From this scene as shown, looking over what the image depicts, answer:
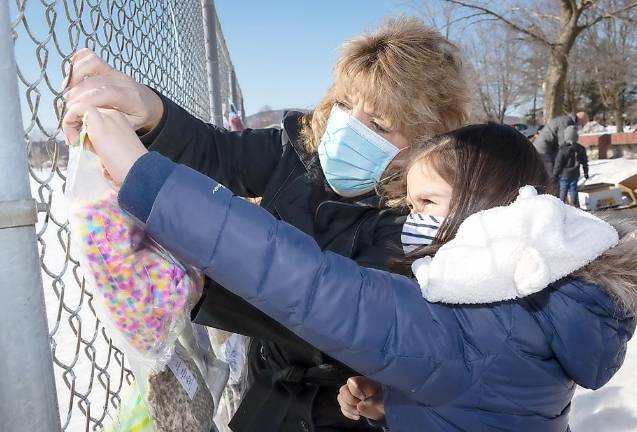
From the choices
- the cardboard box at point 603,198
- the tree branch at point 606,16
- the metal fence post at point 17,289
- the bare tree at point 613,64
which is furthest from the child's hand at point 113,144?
the bare tree at point 613,64

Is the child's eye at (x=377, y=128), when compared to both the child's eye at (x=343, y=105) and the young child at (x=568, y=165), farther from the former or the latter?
the young child at (x=568, y=165)

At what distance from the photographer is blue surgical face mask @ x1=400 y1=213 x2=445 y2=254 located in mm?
1355

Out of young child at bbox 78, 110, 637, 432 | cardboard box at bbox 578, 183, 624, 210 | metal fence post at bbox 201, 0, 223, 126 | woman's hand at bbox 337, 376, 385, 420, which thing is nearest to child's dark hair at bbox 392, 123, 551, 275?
young child at bbox 78, 110, 637, 432

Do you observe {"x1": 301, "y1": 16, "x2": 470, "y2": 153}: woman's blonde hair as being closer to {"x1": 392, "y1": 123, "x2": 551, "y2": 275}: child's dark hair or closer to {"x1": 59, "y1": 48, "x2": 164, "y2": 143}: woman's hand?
{"x1": 392, "y1": 123, "x2": 551, "y2": 275}: child's dark hair

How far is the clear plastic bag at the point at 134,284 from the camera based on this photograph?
3.53ft

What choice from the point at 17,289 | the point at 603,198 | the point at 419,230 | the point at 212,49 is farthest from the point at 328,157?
the point at 603,198

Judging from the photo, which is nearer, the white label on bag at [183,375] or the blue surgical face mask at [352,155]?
the white label on bag at [183,375]

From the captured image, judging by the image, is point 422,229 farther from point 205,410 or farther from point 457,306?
point 205,410

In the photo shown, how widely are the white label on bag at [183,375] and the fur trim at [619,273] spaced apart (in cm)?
83

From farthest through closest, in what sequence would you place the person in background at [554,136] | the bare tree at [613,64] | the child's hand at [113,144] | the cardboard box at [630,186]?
1. the bare tree at [613,64]
2. the person in background at [554,136]
3. the cardboard box at [630,186]
4. the child's hand at [113,144]

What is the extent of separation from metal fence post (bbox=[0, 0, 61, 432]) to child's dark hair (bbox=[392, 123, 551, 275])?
2.42 ft

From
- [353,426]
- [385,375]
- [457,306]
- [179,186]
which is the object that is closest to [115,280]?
Answer: [179,186]

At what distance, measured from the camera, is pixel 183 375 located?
1.26 metres

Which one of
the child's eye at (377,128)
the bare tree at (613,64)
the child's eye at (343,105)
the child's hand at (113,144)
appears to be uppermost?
the child's hand at (113,144)
